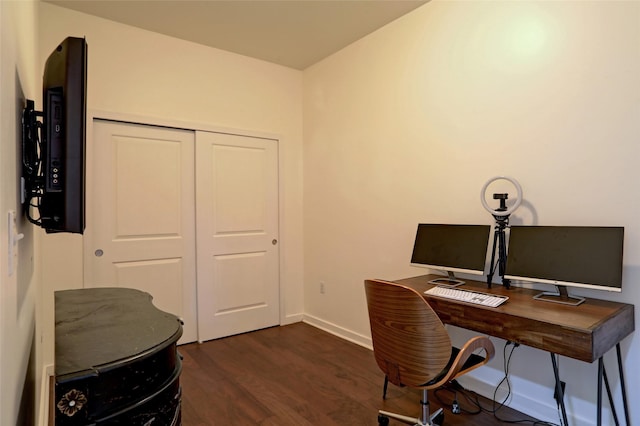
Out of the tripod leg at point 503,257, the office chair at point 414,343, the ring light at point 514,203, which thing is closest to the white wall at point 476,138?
the ring light at point 514,203

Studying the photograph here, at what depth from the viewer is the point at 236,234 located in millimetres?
3744

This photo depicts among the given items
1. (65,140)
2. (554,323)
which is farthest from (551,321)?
(65,140)

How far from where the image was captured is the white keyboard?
6.36 ft

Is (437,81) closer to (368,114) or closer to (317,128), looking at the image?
(368,114)

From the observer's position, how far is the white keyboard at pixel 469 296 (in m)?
1.94

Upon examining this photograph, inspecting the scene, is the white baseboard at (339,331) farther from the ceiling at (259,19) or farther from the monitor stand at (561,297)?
the ceiling at (259,19)

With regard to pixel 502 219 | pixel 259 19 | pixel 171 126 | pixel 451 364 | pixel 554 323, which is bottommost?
pixel 451 364

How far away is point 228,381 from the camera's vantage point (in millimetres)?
2723

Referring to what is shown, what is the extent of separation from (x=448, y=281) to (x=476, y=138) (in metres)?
0.97

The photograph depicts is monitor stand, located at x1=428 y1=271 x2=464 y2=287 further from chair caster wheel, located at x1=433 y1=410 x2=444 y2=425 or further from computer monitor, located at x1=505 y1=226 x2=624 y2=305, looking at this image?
chair caster wheel, located at x1=433 y1=410 x2=444 y2=425

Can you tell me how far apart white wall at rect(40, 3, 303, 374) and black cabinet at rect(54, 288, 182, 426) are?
6.31 ft

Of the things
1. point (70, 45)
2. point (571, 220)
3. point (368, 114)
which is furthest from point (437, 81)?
point (70, 45)

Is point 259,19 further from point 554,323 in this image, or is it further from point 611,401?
point 611,401

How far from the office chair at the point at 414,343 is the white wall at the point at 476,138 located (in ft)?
2.48
